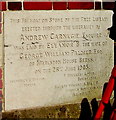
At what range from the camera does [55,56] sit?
2412 mm

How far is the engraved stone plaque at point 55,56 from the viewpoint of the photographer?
2.30 metres

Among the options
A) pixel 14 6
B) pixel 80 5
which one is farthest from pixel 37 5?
pixel 80 5

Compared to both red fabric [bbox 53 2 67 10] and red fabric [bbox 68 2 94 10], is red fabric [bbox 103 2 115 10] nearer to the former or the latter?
red fabric [bbox 68 2 94 10]

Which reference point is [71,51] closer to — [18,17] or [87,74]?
[87,74]

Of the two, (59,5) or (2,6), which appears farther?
(59,5)

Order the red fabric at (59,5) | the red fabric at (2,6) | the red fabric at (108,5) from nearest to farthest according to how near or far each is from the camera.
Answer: the red fabric at (2,6)
the red fabric at (59,5)
the red fabric at (108,5)

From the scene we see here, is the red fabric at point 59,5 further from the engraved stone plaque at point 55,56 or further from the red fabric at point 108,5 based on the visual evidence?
the red fabric at point 108,5

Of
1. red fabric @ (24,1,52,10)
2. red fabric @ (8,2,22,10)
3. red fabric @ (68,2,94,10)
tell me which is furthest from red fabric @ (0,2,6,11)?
red fabric @ (68,2,94,10)

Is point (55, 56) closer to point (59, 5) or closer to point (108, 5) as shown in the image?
point (59, 5)

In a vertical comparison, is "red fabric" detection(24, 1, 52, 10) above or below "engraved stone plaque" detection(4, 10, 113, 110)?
above

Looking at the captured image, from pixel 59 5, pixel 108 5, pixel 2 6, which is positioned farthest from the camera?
pixel 108 5

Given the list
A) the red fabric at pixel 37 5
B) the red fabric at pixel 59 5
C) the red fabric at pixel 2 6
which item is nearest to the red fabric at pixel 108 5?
the red fabric at pixel 59 5

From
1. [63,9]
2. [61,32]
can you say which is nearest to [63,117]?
[61,32]

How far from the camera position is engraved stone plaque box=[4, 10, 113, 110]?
230 cm
